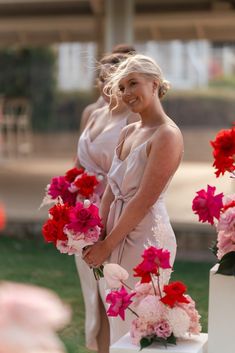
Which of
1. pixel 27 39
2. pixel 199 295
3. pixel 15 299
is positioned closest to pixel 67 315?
pixel 15 299

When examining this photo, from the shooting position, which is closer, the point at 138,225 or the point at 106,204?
the point at 138,225

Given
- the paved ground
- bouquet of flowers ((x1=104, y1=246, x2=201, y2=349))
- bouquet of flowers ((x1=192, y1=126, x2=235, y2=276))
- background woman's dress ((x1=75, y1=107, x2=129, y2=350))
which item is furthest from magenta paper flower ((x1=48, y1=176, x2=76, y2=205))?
the paved ground

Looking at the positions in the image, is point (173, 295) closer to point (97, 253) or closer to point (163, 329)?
point (163, 329)

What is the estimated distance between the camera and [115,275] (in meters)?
2.93

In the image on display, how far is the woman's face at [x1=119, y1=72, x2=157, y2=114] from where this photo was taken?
327 cm

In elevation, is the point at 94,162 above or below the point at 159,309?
below

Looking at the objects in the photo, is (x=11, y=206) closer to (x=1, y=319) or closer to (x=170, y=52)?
(x=1, y=319)

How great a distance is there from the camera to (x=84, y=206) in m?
3.24

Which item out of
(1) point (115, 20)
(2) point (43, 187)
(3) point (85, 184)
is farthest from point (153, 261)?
(2) point (43, 187)

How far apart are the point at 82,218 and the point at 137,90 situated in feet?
1.73

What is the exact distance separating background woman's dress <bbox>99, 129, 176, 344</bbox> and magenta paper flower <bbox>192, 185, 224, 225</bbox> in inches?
14.1

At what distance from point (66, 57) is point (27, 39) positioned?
11.5 metres

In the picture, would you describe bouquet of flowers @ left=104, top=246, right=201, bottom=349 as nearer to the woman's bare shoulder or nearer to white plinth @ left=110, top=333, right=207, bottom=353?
white plinth @ left=110, top=333, right=207, bottom=353

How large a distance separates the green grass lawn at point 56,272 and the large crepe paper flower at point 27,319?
494cm
